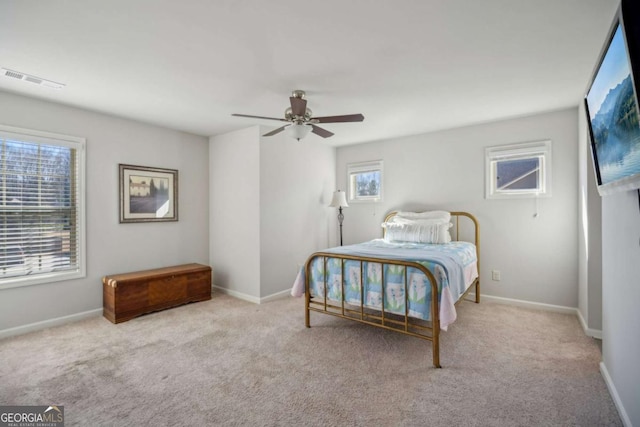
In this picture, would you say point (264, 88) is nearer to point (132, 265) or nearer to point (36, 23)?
point (36, 23)

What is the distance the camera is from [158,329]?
3.36 meters

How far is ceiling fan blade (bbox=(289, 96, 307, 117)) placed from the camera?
2.63 metres

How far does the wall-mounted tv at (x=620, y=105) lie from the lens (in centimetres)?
130

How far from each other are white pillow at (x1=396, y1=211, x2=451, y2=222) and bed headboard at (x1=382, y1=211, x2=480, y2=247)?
0.58 feet

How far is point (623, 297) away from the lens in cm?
188

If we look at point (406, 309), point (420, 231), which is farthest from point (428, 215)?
point (406, 309)

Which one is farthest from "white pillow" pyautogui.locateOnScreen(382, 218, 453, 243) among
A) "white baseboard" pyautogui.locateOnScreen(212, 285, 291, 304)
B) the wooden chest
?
the wooden chest

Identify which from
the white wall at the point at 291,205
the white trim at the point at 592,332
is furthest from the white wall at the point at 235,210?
the white trim at the point at 592,332

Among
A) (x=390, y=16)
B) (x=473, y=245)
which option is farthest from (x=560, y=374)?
(x=390, y=16)

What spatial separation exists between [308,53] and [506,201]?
3.35 m

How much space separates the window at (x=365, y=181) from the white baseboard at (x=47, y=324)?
415cm

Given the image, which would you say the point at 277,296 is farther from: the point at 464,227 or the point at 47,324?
the point at 464,227

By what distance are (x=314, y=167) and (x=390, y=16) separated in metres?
3.39

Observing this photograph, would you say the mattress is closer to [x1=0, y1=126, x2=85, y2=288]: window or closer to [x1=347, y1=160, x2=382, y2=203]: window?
[x1=347, y1=160, x2=382, y2=203]: window
